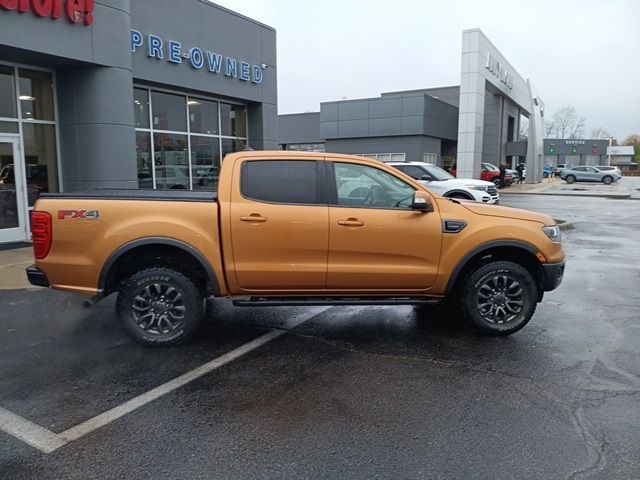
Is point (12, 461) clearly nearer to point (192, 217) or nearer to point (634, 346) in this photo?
→ point (192, 217)

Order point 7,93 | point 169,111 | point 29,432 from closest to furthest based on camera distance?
point 29,432 → point 7,93 → point 169,111

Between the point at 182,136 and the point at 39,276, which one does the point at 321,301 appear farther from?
the point at 182,136

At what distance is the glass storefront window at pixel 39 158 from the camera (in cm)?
1109

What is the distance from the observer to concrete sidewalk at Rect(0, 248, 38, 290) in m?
Result: 7.60

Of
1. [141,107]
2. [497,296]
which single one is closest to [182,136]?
[141,107]

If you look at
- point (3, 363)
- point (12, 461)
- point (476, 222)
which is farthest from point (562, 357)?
point (3, 363)

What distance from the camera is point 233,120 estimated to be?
1644 centimetres

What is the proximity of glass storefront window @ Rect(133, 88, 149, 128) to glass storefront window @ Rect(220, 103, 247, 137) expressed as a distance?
2.94m

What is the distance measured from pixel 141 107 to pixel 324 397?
11.2m

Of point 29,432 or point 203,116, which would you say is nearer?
point 29,432

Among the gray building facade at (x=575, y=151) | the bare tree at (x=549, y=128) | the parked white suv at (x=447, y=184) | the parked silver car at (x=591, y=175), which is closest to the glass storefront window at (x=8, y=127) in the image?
the parked white suv at (x=447, y=184)

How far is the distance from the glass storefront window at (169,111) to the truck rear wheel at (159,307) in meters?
9.51

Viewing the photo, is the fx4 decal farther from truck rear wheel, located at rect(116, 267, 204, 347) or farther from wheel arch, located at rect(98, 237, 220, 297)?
truck rear wheel, located at rect(116, 267, 204, 347)

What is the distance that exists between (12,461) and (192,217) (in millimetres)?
2482
